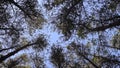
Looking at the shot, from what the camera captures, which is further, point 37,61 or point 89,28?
point 37,61

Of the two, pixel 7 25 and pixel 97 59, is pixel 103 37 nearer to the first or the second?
pixel 97 59

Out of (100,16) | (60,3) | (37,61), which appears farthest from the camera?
(37,61)

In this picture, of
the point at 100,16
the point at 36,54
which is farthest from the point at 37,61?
the point at 100,16

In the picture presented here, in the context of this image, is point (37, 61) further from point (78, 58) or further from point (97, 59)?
point (97, 59)

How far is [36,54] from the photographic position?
1769 cm

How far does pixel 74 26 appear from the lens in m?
15.1

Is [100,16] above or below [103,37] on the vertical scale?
above

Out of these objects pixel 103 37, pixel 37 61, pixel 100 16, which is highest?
pixel 100 16

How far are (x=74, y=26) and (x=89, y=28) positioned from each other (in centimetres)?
82

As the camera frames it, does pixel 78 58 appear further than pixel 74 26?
Yes

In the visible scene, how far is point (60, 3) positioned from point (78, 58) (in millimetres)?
3442

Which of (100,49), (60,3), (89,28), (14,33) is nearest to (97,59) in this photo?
(100,49)

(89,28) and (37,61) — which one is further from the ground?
(89,28)

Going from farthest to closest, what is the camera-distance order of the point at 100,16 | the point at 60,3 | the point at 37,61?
the point at 37,61
the point at 60,3
the point at 100,16
